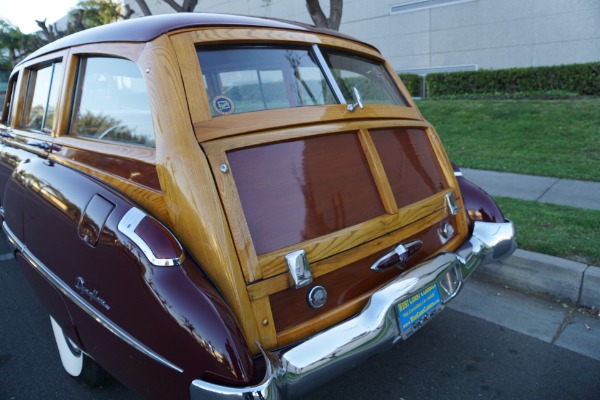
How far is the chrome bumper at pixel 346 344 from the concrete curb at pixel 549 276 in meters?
1.30

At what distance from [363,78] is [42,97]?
220cm

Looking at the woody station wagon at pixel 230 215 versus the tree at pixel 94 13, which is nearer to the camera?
the woody station wagon at pixel 230 215

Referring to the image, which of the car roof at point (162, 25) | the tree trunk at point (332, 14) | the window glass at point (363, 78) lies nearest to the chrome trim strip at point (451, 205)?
the window glass at point (363, 78)

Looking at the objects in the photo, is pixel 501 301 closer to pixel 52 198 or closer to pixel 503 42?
pixel 52 198

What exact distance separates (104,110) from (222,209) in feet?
3.83

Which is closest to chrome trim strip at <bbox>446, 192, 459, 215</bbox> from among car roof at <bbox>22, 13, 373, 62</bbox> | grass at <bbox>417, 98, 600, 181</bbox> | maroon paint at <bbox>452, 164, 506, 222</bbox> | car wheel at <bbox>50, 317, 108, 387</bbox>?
maroon paint at <bbox>452, 164, 506, 222</bbox>

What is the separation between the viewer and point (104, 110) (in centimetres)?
259

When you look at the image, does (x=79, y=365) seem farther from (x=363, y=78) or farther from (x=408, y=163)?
(x=363, y=78)

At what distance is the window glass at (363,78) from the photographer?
8.71 ft

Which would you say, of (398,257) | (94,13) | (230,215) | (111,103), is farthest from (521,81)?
(94,13)

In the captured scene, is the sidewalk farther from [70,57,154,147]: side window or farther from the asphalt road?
[70,57,154,147]: side window

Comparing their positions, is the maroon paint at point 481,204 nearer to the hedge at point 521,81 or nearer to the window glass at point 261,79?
the window glass at point 261,79

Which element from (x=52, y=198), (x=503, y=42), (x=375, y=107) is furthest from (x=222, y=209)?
(x=503, y=42)

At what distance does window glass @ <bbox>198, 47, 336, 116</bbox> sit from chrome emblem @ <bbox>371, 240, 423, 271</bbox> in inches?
32.9
